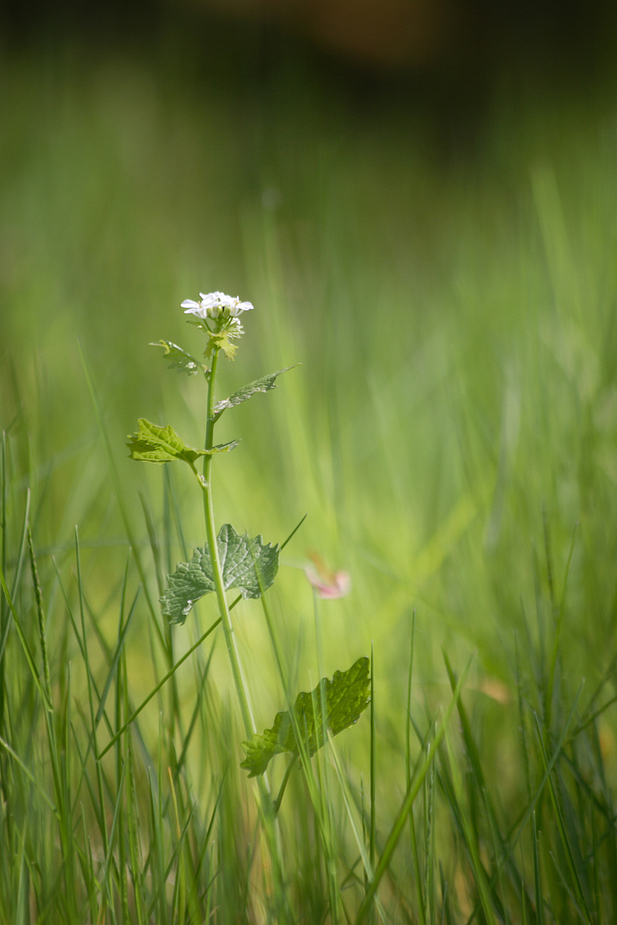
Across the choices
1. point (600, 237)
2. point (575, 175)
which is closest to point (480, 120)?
point (575, 175)

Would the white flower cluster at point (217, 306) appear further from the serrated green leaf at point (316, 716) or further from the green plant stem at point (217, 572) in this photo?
the serrated green leaf at point (316, 716)

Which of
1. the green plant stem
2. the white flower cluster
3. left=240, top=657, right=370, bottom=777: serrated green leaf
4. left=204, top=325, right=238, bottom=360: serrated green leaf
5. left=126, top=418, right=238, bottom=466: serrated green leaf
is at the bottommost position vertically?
left=240, top=657, right=370, bottom=777: serrated green leaf

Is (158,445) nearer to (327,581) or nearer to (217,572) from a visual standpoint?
(217,572)

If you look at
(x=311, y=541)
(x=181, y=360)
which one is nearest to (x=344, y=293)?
(x=311, y=541)

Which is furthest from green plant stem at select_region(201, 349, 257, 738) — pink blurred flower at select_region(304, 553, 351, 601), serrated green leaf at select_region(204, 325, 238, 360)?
pink blurred flower at select_region(304, 553, 351, 601)

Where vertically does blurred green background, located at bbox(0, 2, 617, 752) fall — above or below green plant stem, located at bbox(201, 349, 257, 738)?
above

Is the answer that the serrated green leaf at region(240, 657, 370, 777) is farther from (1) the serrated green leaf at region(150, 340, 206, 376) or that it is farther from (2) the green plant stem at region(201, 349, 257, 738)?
(1) the serrated green leaf at region(150, 340, 206, 376)

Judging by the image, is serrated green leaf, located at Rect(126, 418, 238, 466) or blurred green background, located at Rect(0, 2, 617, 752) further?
blurred green background, located at Rect(0, 2, 617, 752)
